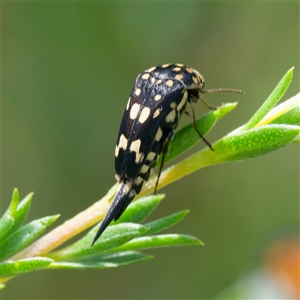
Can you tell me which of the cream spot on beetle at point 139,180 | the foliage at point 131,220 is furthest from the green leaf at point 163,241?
the cream spot on beetle at point 139,180

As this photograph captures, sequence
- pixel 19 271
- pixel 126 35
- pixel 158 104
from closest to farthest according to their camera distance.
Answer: pixel 19 271 → pixel 158 104 → pixel 126 35

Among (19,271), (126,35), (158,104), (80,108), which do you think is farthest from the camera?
(80,108)

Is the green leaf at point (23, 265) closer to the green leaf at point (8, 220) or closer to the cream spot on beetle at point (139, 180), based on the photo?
the green leaf at point (8, 220)

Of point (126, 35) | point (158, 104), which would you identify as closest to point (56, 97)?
point (126, 35)

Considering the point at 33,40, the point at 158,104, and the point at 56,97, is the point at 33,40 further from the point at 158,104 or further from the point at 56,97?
the point at 158,104

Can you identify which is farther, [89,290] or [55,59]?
[89,290]

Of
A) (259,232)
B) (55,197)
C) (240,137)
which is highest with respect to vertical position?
(55,197)

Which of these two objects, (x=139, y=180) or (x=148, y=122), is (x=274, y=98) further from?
(x=148, y=122)

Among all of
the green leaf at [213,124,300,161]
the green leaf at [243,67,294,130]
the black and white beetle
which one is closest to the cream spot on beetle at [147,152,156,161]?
the black and white beetle
